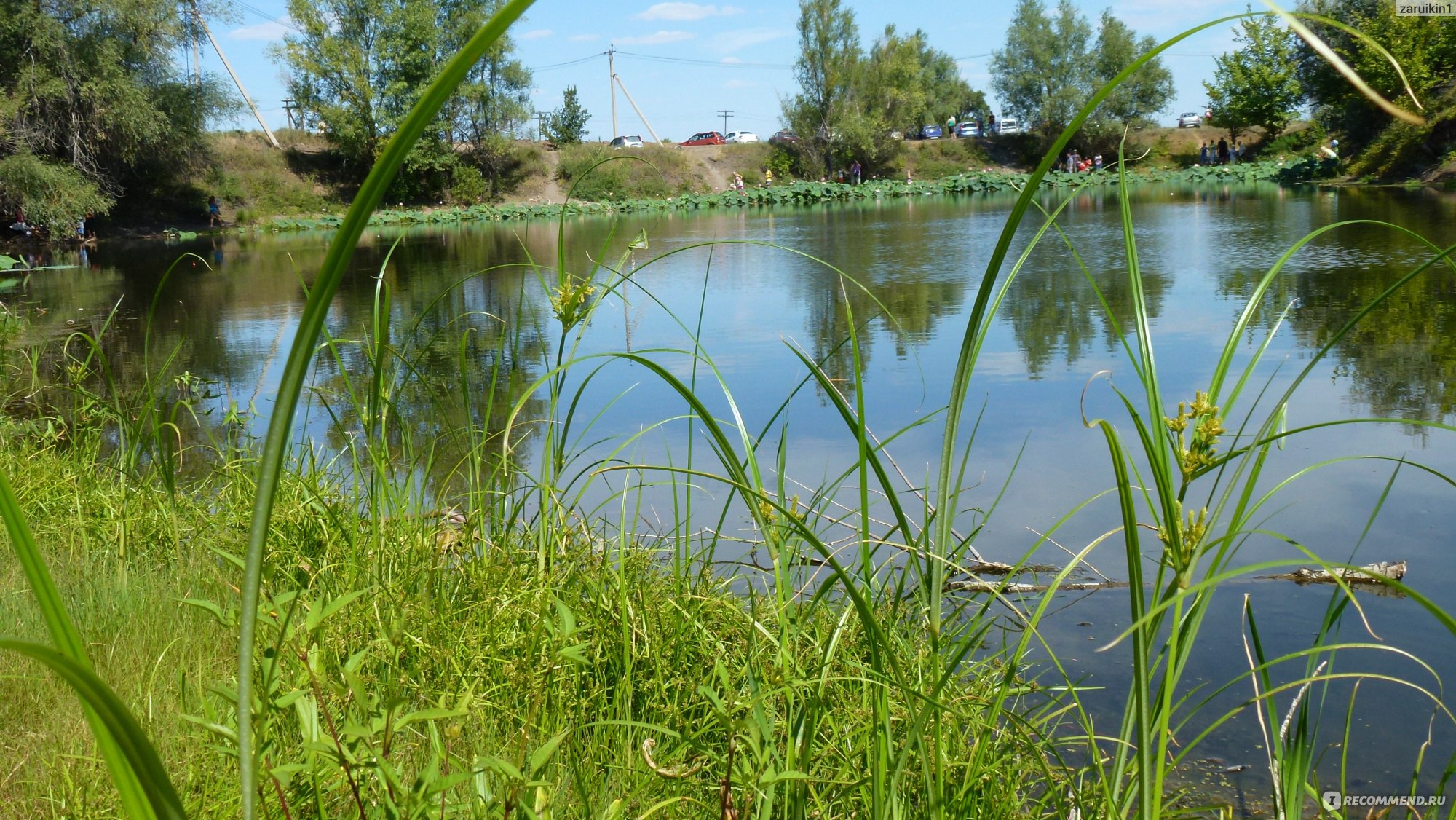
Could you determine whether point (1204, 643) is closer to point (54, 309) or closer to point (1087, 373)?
point (1087, 373)

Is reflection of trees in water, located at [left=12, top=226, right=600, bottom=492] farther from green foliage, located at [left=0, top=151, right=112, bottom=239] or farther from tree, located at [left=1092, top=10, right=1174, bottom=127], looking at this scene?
tree, located at [left=1092, top=10, right=1174, bottom=127]

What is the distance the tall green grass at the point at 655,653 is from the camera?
2.99ft

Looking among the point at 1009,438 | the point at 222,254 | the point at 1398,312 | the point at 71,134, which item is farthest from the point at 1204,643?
the point at 71,134

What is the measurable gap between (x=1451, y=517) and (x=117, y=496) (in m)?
3.98

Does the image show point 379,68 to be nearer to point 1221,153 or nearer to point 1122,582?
point 1221,153

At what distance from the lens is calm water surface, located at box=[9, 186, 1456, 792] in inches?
107

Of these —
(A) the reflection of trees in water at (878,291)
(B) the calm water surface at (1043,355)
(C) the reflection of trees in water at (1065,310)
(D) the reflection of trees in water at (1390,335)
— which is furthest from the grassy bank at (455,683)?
(C) the reflection of trees in water at (1065,310)

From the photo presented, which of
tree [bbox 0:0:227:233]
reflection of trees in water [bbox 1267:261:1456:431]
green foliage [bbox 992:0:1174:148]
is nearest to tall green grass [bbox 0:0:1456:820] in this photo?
reflection of trees in water [bbox 1267:261:1456:431]

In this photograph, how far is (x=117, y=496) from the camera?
2762 millimetres

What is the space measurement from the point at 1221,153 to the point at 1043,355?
139 feet

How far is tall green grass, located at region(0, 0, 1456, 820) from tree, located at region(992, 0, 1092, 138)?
5330 centimetres

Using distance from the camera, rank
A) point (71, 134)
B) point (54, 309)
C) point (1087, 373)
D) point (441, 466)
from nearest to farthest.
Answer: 1. point (441, 466)
2. point (1087, 373)
3. point (54, 309)
4. point (71, 134)

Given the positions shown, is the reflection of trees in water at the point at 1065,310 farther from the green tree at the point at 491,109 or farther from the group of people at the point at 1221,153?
the group of people at the point at 1221,153

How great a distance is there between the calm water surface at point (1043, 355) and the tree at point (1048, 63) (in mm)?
36719
